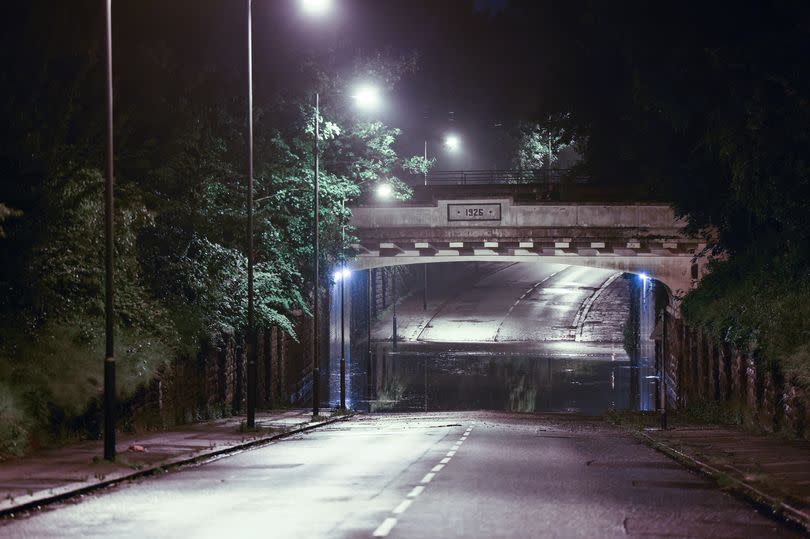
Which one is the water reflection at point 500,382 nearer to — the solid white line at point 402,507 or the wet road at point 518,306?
the wet road at point 518,306

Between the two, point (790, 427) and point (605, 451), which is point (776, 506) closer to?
point (605, 451)

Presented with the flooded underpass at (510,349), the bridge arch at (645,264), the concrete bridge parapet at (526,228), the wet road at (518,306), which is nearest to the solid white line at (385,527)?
the flooded underpass at (510,349)

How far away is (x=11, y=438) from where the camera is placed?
20.9m

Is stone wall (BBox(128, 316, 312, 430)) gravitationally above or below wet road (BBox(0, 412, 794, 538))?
above

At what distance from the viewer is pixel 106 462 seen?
2008 centimetres

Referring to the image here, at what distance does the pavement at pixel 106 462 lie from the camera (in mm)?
16281

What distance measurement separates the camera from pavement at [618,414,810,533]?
1591 cm

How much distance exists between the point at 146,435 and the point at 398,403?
99.4 feet

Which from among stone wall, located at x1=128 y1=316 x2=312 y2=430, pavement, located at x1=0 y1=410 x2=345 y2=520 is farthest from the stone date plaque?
pavement, located at x1=0 y1=410 x2=345 y2=520

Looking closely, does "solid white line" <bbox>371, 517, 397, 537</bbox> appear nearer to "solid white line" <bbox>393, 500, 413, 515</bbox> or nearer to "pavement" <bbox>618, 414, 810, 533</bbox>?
"solid white line" <bbox>393, 500, 413, 515</bbox>

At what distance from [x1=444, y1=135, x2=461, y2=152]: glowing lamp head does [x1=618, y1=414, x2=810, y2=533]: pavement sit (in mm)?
80822

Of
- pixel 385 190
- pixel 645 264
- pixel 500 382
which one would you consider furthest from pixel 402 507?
pixel 500 382

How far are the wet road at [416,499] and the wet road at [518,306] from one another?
63.2 metres

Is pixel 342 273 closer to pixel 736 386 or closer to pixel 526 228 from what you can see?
pixel 526 228
